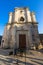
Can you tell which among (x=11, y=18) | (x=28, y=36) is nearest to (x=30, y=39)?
(x=28, y=36)

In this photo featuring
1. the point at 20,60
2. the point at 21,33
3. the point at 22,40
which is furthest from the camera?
the point at 21,33

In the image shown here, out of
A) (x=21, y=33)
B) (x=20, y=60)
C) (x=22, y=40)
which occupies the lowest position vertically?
(x=20, y=60)

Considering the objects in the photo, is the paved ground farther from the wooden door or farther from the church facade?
the wooden door

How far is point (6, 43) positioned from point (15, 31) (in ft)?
9.66

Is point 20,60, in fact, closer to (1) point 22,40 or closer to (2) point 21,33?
(1) point 22,40

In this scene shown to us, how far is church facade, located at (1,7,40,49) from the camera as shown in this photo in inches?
679

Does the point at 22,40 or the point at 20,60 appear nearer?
the point at 20,60

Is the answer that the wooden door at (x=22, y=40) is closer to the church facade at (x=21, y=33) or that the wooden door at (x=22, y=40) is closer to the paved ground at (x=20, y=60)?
the church facade at (x=21, y=33)

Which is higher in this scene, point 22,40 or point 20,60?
point 22,40

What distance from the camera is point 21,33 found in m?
17.9

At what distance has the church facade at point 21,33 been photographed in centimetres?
1725

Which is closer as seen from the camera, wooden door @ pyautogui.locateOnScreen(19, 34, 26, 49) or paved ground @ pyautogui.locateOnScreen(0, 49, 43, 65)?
paved ground @ pyautogui.locateOnScreen(0, 49, 43, 65)

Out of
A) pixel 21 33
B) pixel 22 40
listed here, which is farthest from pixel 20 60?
pixel 21 33

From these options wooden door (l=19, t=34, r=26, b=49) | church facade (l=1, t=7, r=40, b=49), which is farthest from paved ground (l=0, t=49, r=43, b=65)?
wooden door (l=19, t=34, r=26, b=49)
